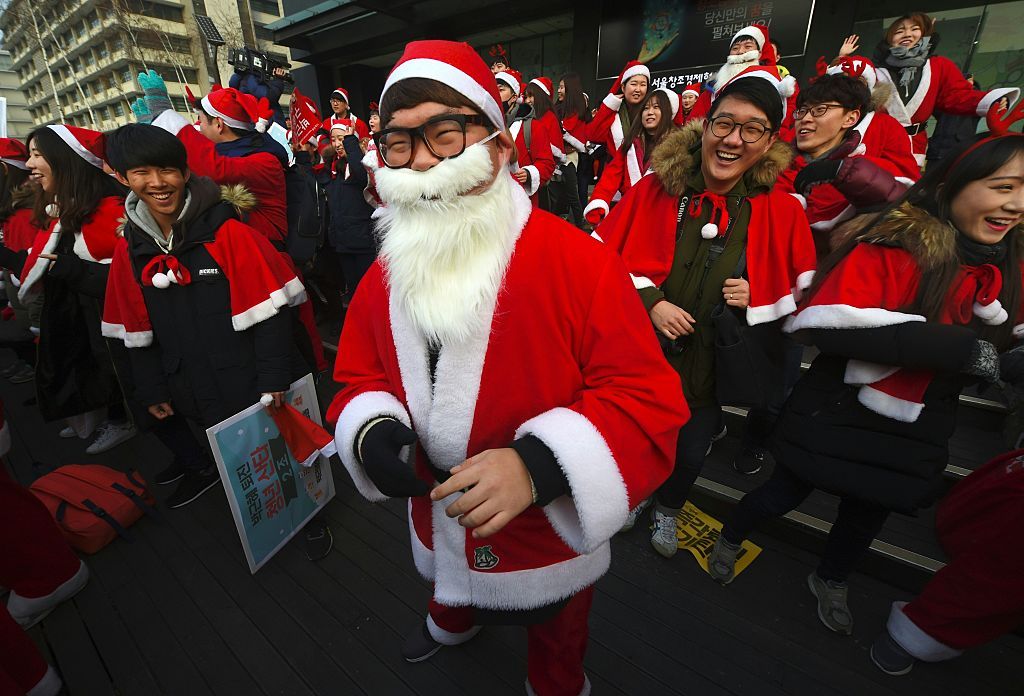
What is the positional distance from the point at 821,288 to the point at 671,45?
8399mm

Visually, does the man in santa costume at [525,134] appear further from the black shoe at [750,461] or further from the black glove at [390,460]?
the black glove at [390,460]

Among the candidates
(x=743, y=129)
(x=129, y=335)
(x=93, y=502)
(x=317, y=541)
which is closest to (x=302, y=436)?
(x=317, y=541)

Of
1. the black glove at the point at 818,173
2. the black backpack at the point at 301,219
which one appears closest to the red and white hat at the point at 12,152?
the black backpack at the point at 301,219

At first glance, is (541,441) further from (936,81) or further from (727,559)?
(936,81)

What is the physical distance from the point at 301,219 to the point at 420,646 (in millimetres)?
3276

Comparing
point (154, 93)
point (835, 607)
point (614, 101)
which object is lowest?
point (835, 607)

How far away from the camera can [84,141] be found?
2.36 metres

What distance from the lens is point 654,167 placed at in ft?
6.21

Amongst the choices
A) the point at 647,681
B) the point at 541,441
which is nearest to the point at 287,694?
the point at 647,681

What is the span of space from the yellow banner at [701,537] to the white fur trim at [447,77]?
2181 millimetres

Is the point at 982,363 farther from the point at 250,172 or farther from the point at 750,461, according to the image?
the point at 250,172

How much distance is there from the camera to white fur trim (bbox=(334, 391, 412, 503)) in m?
1.08

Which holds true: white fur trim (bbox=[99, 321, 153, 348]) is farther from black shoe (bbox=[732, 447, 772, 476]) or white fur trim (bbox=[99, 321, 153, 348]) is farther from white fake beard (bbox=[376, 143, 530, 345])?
black shoe (bbox=[732, 447, 772, 476])

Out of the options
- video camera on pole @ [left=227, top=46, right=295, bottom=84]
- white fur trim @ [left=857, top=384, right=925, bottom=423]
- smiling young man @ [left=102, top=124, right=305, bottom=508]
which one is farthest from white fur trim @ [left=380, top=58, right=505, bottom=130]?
video camera on pole @ [left=227, top=46, right=295, bottom=84]
